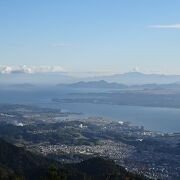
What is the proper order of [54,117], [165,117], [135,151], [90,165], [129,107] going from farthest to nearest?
1. [129,107]
2. [165,117]
3. [54,117]
4. [135,151]
5. [90,165]

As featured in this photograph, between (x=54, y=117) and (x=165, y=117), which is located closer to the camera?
(x=54, y=117)

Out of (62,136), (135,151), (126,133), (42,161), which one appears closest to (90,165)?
(42,161)

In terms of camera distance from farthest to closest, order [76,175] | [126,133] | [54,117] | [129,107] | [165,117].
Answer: [129,107]
[165,117]
[54,117]
[126,133]
[76,175]

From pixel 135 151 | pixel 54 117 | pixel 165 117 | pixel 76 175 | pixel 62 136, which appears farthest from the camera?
pixel 165 117

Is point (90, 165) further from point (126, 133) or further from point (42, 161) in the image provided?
point (126, 133)

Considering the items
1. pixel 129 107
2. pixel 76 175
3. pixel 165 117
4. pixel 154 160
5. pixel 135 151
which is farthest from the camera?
pixel 129 107

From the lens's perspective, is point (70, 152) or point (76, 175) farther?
point (70, 152)

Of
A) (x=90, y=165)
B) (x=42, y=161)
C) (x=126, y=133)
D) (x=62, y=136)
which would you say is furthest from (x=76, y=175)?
(x=126, y=133)

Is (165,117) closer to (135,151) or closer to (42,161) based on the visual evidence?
(135,151)

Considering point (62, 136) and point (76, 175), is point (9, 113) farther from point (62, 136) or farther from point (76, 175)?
point (76, 175)
